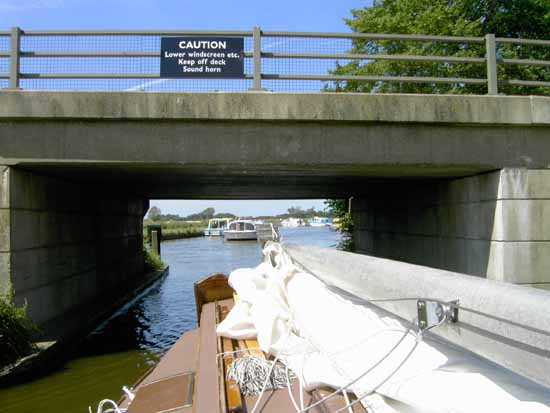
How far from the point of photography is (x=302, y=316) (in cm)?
345

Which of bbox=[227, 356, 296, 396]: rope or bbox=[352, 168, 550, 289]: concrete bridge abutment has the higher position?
bbox=[352, 168, 550, 289]: concrete bridge abutment

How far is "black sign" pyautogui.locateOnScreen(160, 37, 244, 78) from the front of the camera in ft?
A: 25.1

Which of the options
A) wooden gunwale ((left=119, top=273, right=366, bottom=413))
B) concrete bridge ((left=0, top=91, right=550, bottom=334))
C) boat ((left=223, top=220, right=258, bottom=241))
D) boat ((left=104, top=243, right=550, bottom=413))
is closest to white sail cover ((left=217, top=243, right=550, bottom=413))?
boat ((left=104, top=243, right=550, bottom=413))

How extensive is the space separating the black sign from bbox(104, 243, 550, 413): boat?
12.3 ft

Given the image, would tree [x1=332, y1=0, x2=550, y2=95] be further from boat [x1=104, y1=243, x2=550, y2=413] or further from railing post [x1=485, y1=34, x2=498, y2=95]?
boat [x1=104, y1=243, x2=550, y2=413]

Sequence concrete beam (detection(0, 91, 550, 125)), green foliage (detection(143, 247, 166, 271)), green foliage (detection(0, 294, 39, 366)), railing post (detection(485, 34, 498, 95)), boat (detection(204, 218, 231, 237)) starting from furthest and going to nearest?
boat (detection(204, 218, 231, 237)) < green foliage (detection(143, 247, 166, 271)) < railing post (detection(485, 34, 498, 95)) < concrete beam (detection(0, 91, 550, 125)) < green foliage (detection(0, 294, 39, 366))

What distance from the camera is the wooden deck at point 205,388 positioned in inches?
110

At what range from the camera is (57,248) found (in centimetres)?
818

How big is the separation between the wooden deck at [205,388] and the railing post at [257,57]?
3944 millimetres

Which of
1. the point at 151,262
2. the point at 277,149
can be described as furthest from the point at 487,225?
the point at 151,262

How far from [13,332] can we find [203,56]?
4.90 meters

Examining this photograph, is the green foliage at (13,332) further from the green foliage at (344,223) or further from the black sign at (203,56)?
the green foliage at (344,223)

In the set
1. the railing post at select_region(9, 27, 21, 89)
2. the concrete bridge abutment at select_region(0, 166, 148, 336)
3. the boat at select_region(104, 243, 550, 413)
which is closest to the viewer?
the boat at select_region(104, 243, 550, 413)

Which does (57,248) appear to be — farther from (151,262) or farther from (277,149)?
(151,262)
